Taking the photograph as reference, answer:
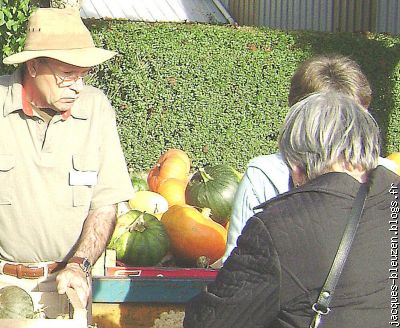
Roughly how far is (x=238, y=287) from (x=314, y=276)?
226mm

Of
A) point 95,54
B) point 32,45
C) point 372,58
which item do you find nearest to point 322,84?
point 95,54

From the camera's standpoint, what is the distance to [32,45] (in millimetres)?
3326

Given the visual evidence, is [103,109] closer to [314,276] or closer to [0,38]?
[314,276]

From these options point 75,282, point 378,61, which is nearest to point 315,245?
point 75,282

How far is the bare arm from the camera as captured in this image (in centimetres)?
295

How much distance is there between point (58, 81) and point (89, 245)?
0.72 m

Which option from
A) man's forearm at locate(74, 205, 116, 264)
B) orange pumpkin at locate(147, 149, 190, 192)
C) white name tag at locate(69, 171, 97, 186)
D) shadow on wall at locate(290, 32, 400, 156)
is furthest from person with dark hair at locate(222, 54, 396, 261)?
shadow on wall at locate(290, 32, 400, 156)

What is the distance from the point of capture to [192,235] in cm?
492

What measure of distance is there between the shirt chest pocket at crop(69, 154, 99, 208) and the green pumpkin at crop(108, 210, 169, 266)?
130cm

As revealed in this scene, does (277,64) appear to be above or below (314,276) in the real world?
below

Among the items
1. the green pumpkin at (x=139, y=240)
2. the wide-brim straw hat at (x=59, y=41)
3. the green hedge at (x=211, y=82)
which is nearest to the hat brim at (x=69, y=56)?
the wide-brim straw hat at (x=59, y=41)

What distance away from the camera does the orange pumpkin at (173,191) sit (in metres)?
6.05

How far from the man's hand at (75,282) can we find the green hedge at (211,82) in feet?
22.2

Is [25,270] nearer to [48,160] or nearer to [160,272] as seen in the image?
[48,160]
